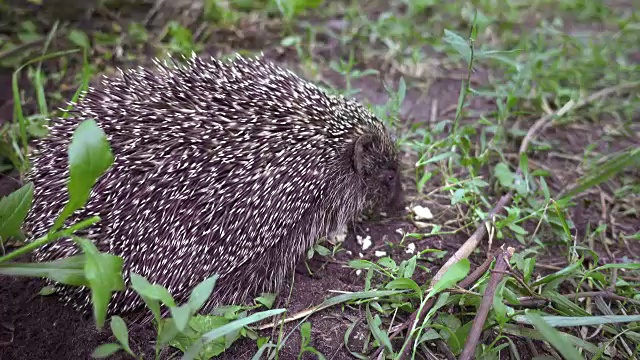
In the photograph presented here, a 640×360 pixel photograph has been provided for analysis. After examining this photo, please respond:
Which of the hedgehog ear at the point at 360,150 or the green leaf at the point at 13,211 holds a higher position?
the green leaf at the point at 13,211

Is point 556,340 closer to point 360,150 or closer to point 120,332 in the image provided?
point 360,150

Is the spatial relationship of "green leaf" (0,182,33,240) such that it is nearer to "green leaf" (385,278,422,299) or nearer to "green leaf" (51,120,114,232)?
"green leaf" (51,120,114,232)

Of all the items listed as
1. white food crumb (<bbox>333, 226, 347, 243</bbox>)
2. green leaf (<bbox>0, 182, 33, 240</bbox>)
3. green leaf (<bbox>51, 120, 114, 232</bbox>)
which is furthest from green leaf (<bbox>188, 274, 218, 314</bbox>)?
white food crumb (<bbox>333, 226, 347, 243</bbox>)

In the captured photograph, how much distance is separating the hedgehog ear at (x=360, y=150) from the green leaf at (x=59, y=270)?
2.08 meters

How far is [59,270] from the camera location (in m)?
2.58

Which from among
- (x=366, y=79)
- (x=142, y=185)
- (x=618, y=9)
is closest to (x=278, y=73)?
(x=142, y=185)

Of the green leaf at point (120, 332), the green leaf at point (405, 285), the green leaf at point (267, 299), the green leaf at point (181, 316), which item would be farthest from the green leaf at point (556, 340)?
the green leaf at point (120, 332)

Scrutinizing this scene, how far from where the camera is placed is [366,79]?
5477mm

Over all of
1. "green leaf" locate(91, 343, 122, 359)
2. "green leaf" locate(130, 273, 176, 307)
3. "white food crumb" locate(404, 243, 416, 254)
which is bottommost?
"white food crumb" locate(404, 243, 416, 254)

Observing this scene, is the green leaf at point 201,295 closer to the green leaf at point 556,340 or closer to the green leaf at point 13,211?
the green leaf at point 13,211

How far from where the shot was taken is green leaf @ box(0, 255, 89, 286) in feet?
8.36

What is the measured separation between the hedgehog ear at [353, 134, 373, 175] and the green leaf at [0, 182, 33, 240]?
2.21 metres

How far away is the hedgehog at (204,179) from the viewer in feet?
10.0

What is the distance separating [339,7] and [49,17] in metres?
3.38
